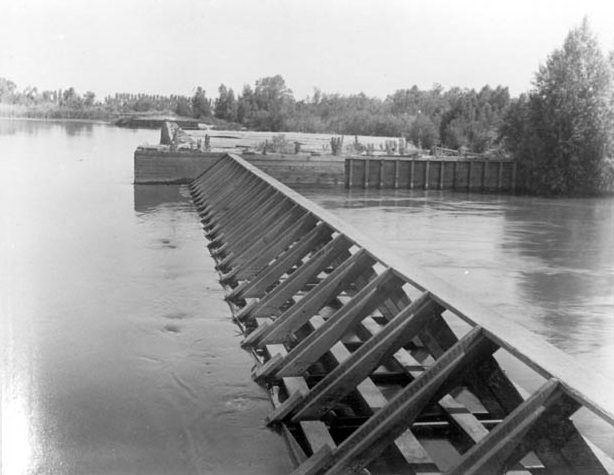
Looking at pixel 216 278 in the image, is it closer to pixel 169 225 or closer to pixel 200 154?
pixel 169 225

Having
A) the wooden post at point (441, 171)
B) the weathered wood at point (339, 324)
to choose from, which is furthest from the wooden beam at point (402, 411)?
the wooden post at point (441, 171)

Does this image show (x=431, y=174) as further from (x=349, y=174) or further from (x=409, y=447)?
(x=409, y=447)

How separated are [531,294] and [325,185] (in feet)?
70.6

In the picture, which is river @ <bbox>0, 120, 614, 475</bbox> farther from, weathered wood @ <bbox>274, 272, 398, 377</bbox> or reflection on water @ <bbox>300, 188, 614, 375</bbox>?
weathered wood @ <bbox>274, 272, 398, 377</bbox>

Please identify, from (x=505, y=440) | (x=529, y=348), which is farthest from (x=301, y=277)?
(x=505, y=440)

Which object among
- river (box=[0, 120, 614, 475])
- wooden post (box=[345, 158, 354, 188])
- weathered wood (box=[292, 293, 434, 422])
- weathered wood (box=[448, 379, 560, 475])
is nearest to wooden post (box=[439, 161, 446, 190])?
wooden post (box=[345, 158, 354, 188])

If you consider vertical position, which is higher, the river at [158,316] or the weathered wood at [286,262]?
the weathered wood at [286,262]

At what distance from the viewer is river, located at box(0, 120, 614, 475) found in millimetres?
5621

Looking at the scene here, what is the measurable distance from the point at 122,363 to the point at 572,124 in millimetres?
30307

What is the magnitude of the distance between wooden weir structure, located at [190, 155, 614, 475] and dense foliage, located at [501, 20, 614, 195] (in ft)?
87.4

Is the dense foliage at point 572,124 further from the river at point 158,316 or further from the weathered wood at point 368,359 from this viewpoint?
the weathered wood at point 368,359

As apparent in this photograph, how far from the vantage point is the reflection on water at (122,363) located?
5.46 metres

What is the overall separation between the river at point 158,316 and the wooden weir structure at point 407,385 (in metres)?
0.39

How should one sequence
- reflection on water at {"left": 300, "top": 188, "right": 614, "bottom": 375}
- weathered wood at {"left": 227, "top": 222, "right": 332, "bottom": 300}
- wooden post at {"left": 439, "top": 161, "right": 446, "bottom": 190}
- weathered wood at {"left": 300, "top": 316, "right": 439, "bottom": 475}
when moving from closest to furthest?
weathered wood at {"left": 300, "top": 316, "right": 439, "bottom": 475} < weathered wood at {"left": 227, "top": 222, "right": 332, "bottom": 300} < reflection on water at {"left": 300, "top": 188, "right": 614, "bottom": 375} < wooden post at {"left": 439, "top": 161, "right": 446, "bottom": 190}
